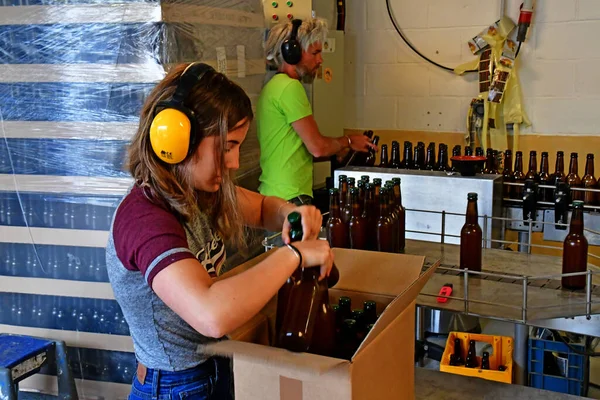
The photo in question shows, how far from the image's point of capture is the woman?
36.9 inches

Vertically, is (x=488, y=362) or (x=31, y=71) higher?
(x=31, y=71)

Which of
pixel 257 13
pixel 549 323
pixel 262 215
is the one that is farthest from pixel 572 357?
pixel 257 13

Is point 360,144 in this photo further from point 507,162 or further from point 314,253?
point 314,253

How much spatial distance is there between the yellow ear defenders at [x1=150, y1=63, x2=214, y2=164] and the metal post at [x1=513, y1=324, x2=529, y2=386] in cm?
109

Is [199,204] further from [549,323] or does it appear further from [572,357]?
[572,357]

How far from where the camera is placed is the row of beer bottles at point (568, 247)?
162 centimetres

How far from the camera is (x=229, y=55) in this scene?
252 centimetres

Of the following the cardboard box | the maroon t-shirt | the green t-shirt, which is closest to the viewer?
the cardboard box

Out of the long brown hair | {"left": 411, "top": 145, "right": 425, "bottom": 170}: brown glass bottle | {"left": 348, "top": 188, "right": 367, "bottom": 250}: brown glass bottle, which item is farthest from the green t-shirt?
the long brown hair

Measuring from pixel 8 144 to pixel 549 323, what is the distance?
5.99 ft

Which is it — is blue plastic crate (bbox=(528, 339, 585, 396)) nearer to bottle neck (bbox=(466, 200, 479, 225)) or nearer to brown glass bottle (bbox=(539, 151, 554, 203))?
bottle neck (bbox=(466, 200, 479, 225))

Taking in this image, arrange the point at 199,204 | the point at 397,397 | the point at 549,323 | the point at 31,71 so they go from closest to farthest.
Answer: the point at 397,397 → the point at 199,204 → the point at 549,323 → the point at 31,71

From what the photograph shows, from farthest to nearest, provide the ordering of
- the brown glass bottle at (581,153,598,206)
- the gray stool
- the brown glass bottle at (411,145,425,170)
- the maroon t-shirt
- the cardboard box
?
the brown glass bottle at (411,145,425,170)
the brown glass bottle at (581,153,598,206)
the gray stool
the maroon t-shirt
the cardboard box

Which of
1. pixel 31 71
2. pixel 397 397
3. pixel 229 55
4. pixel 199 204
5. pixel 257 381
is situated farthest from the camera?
pixel 229 55
